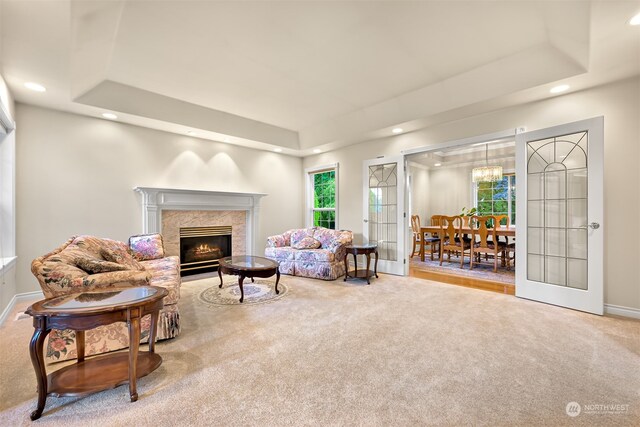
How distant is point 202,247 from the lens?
17.3 ft

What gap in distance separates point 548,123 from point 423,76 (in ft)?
5.39

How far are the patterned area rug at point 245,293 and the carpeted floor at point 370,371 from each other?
1.06 feet

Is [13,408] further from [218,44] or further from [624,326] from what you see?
[624,326]

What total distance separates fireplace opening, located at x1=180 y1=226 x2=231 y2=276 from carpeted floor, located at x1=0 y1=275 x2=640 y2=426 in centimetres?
214

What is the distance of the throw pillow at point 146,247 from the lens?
3.80 m

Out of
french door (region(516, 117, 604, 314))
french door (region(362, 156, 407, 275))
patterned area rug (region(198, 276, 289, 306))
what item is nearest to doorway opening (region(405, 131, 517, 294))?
french door (region(362, 156, 407, 275))

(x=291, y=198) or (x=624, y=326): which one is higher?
(x=291, y=198)

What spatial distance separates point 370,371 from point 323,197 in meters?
4.71

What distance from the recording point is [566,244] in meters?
3.23

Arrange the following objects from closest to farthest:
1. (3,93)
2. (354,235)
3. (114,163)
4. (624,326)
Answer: (624,326)
(3,93)
(114,163)
(354,235)

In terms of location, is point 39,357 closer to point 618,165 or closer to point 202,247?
point 202,247

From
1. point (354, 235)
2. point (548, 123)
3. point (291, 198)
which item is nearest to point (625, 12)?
point (548, 123)

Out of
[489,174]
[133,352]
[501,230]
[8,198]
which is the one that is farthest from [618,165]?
[8,198]

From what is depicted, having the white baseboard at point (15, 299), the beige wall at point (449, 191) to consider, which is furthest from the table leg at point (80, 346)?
the beige wall at point (449, 191)
